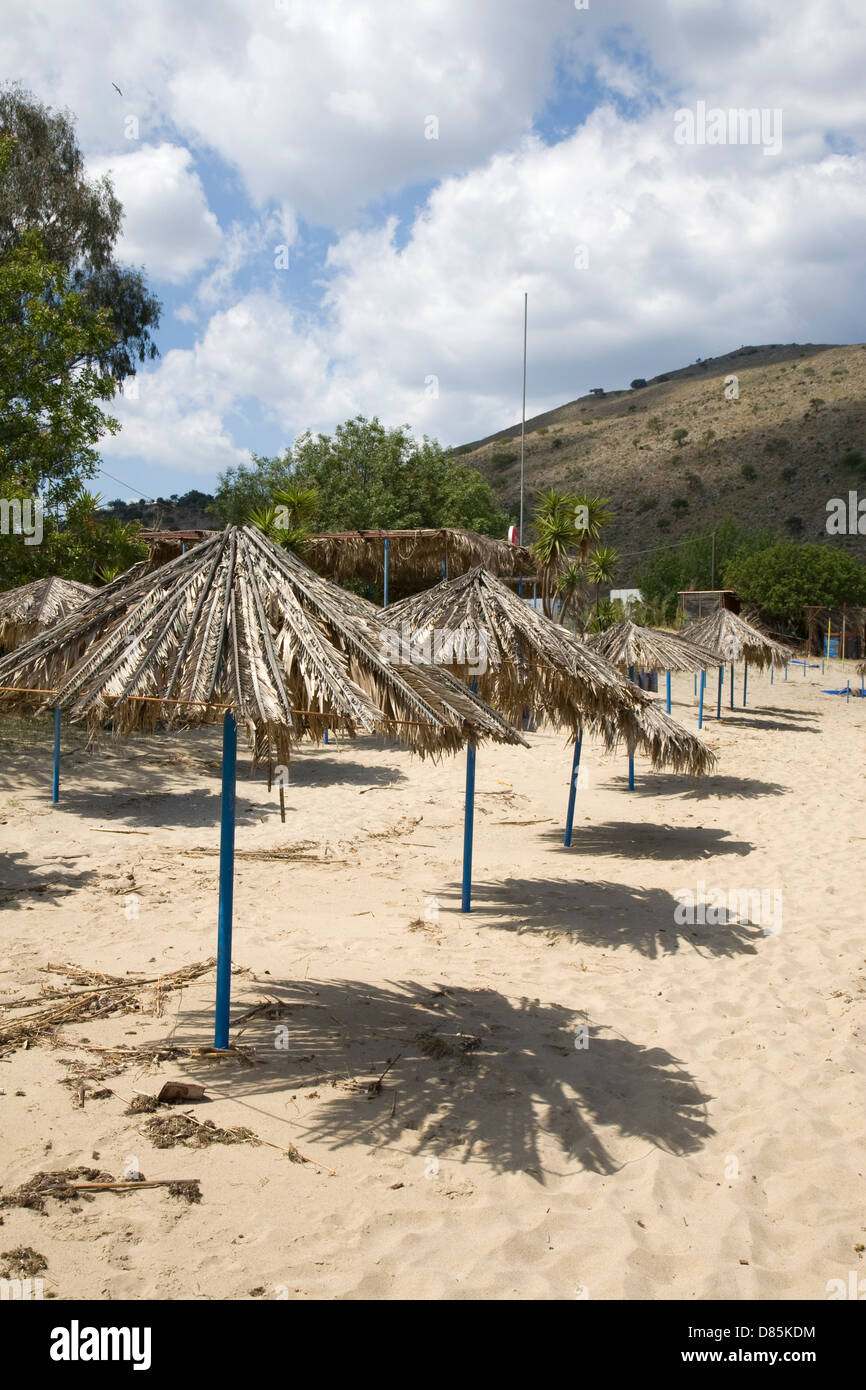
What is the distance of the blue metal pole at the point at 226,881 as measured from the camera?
436 cm

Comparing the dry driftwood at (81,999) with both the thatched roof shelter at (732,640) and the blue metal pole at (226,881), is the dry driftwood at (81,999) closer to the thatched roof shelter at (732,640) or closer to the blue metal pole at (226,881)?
the blue metal pole at (226,881)

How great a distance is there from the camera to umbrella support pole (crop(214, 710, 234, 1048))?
4.36 metres

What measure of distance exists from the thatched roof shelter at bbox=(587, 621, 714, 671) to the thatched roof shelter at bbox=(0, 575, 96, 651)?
712 cm

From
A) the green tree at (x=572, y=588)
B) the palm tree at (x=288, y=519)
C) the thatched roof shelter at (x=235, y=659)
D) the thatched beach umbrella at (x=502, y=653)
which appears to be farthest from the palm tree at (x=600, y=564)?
the thatched roof shelter at (x=235, y=659)

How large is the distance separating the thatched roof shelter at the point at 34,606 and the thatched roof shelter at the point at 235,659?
659cm

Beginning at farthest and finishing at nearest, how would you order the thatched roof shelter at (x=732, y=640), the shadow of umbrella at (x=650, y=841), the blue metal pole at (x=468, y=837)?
1. the thatched roof shelter at (x=732, y=640)
2. the shadow of umbrella at (x=650, y=841)
3. the blue metal pole at (x=468, y=837)

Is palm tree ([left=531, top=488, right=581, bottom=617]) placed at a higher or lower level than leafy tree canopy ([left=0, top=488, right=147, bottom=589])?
higher

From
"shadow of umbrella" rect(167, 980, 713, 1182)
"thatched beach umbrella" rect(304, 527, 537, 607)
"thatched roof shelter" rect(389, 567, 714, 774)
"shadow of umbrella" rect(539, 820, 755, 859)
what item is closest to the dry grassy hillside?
"thatched beach umbrella" rect(304, 527, 537, 607)

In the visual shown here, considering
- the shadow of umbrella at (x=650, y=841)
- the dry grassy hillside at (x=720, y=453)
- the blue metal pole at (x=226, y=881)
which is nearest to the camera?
the blue metal pole at (x=226, y=881)

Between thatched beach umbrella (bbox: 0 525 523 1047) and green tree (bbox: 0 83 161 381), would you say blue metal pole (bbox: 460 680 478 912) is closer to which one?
thatched beach umbrella (bbox: 0 525 523 1047)

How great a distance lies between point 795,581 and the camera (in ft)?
127
